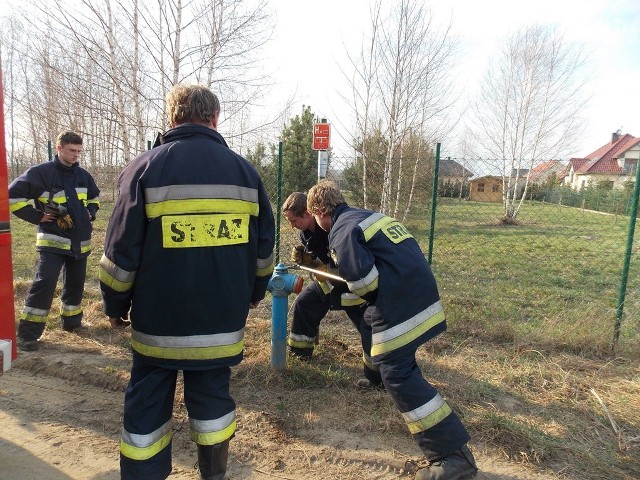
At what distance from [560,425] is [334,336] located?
2105 mm

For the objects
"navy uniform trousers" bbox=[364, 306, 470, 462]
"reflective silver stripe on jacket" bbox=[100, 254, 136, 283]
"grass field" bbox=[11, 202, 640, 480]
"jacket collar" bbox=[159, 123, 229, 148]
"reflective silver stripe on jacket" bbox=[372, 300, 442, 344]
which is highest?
"jacket collar" bbox=[159, 123, 229, 148]

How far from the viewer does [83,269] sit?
4.34 m

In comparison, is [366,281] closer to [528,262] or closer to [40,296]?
[40,296]

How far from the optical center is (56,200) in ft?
13.0

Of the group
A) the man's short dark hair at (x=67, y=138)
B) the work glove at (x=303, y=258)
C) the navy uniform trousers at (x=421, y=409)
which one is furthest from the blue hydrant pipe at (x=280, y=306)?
the man's short dark hair at (x=67, y=138)

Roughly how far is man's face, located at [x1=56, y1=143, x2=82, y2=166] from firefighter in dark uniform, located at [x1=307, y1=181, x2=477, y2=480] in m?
2.76

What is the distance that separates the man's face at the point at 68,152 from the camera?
390 cm

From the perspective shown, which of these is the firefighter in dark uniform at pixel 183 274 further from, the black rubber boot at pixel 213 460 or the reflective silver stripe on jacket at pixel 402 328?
the reflective silver stripe on jacket at pixel 402 328

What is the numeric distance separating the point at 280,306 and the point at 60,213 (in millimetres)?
2255

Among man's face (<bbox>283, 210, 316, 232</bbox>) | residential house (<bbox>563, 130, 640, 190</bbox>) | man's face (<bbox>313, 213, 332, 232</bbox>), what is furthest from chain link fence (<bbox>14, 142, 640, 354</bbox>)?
residential house (<bbox>563, 130, 640, 190</bbox>)

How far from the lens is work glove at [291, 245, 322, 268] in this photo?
12.2ft

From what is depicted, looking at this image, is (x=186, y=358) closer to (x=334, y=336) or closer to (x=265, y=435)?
(x=265, y=435)

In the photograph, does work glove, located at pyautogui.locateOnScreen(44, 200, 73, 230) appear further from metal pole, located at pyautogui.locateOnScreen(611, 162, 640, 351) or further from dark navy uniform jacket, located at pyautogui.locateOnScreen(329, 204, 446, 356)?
metal pole, located at pyautogui.locateOnScreen(611, 162, 640, 351)

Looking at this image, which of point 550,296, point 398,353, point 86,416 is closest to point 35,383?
point 86,416
